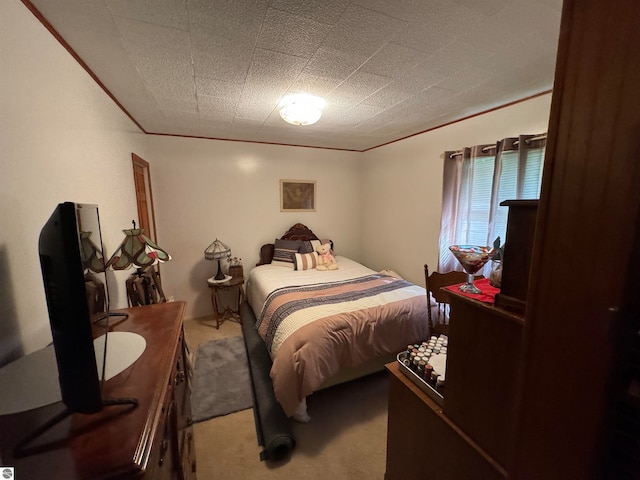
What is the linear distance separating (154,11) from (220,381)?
8.25 ft

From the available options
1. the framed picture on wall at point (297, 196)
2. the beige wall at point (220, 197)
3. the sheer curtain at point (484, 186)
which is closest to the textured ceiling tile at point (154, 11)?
the beige wall at point (220, 197)

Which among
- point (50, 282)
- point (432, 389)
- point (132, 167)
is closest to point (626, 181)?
point (432, 389)

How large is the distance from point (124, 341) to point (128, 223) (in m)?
1.61

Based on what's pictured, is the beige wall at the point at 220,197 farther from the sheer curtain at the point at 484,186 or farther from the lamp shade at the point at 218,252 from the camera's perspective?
the sheer curtain at the point at 484,186

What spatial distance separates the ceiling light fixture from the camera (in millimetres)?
2089

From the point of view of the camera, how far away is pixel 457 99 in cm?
211

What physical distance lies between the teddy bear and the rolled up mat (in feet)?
4.32

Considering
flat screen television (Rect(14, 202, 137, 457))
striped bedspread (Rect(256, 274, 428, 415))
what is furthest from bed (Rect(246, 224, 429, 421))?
flat screen television (Rect(14, 202, 137, 457))

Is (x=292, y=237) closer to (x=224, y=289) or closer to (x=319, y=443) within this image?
(x=224, y=289)

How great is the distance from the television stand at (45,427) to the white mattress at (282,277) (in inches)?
77.5

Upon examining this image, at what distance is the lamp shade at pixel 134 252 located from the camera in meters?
1.41

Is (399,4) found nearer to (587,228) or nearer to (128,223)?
(587,228)

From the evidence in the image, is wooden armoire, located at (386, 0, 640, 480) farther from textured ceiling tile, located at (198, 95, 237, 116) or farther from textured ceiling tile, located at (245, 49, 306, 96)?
textured ceiling tile, located at (198, 95, 237, 116)

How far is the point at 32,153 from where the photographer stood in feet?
3.33
